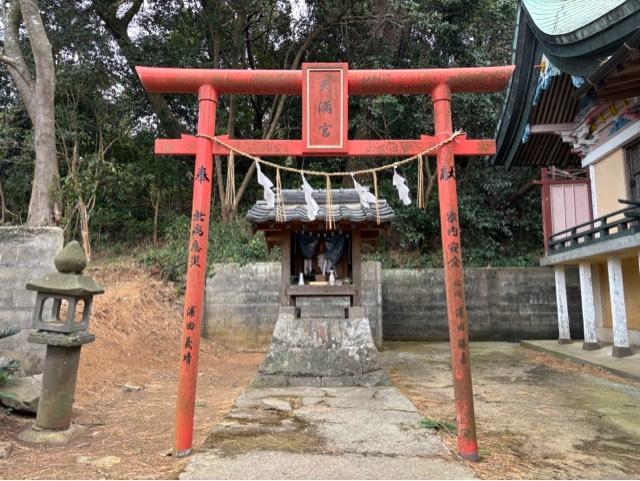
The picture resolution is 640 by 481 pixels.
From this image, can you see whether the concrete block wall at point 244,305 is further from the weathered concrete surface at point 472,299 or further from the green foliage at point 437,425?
the green foliage at point 437,425

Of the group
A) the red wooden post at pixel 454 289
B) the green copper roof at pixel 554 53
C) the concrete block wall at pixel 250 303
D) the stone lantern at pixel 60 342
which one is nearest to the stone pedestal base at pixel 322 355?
the stone lantern at pixel 60 342

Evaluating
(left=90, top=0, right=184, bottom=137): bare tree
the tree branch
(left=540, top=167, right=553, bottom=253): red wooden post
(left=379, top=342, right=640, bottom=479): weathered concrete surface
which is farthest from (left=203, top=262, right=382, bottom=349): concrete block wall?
(left=90, top=0, right=184, bottom=137): bare tree

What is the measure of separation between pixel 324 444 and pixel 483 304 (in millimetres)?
9968

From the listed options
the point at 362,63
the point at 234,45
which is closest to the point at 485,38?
the point at 362,63

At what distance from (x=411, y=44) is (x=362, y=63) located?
69.2 inches

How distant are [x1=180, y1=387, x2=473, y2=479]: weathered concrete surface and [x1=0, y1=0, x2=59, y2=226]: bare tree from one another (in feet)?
23.8

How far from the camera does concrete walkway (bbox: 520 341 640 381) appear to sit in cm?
742

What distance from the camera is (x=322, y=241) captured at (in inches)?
319

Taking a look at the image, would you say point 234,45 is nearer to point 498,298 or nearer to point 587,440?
point 498,298

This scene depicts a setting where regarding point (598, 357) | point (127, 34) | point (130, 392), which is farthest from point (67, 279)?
point (127, 34)

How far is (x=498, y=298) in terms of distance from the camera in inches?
500

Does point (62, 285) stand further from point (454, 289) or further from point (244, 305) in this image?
point (244, 305)

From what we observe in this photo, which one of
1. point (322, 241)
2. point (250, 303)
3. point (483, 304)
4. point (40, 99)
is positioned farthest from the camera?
point (483, 304)

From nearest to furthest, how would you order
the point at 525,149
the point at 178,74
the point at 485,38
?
the point at 178,74 → the point at 525,149 → the point at 485,38
